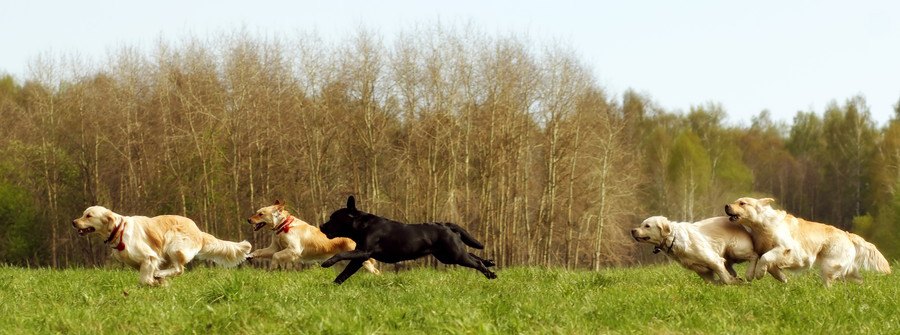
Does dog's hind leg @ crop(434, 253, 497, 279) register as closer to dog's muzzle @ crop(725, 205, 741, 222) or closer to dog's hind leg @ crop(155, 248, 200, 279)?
dog's muzzle @ crop(725, 205, 741, 222)

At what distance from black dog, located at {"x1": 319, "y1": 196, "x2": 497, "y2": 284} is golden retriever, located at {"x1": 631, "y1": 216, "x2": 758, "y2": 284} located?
7.01ft

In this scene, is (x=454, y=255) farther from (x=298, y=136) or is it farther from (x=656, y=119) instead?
(x=656, y=119)

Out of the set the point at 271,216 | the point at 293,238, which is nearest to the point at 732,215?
the point at 293,238

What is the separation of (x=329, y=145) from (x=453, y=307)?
29907mm

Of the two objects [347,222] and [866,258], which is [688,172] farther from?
[347,222]

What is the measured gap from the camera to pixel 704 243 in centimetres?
1153

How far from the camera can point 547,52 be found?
37938mm

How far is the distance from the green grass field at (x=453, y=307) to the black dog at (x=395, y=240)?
11.4 inches

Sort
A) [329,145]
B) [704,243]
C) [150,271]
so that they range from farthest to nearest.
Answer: [329,145] → [150,271] → [704,243]

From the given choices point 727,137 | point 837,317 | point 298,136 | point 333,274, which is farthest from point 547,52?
point 727,137

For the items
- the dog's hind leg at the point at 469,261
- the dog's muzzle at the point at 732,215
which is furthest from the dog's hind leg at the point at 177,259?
the dog's muzzle at the point at 732,215

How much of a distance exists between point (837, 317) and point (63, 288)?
8780 millimetres

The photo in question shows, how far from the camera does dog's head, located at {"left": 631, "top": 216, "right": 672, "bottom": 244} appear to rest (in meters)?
11.6

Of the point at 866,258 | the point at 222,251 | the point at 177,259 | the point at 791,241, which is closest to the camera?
the point at 791,241
